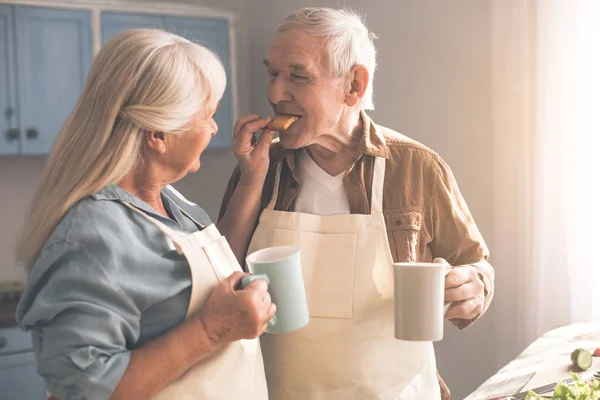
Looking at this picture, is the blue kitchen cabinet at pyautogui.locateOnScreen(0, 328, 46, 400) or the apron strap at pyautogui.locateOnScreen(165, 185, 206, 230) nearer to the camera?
the apron strap at pyautogui.locateOnScreen(165, 185, 206, 230)

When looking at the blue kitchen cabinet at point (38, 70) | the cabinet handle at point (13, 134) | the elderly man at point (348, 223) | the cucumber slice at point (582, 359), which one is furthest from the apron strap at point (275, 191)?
the cabinet handle at point (13, 134)

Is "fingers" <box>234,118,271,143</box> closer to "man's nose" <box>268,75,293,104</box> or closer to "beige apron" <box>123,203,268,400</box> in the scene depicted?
"man's nose" <box>268,75,293,104</box>

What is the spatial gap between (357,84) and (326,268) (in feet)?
1.48

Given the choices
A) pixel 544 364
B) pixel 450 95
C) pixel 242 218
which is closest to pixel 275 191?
pixel 242 218

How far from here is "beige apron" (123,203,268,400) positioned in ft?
3.86

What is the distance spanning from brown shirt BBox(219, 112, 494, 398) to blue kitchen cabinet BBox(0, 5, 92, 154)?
2.01m

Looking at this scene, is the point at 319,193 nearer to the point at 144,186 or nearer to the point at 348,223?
Answer: the point at 348,223

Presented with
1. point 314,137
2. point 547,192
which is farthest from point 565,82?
point 314,137

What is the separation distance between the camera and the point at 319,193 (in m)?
1.62

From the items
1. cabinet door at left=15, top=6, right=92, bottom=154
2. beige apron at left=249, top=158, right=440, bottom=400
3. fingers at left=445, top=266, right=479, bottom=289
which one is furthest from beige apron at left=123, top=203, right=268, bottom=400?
cabinet door at left=15, top=6, right=92, bottom=154

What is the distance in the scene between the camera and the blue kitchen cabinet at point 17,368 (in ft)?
9.98

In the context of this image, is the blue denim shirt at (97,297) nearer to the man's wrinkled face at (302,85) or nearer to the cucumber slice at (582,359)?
the man's wrinkled face at (302,85)

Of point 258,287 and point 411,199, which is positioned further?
point 411,199

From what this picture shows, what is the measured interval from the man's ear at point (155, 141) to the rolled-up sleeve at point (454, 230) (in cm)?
71
